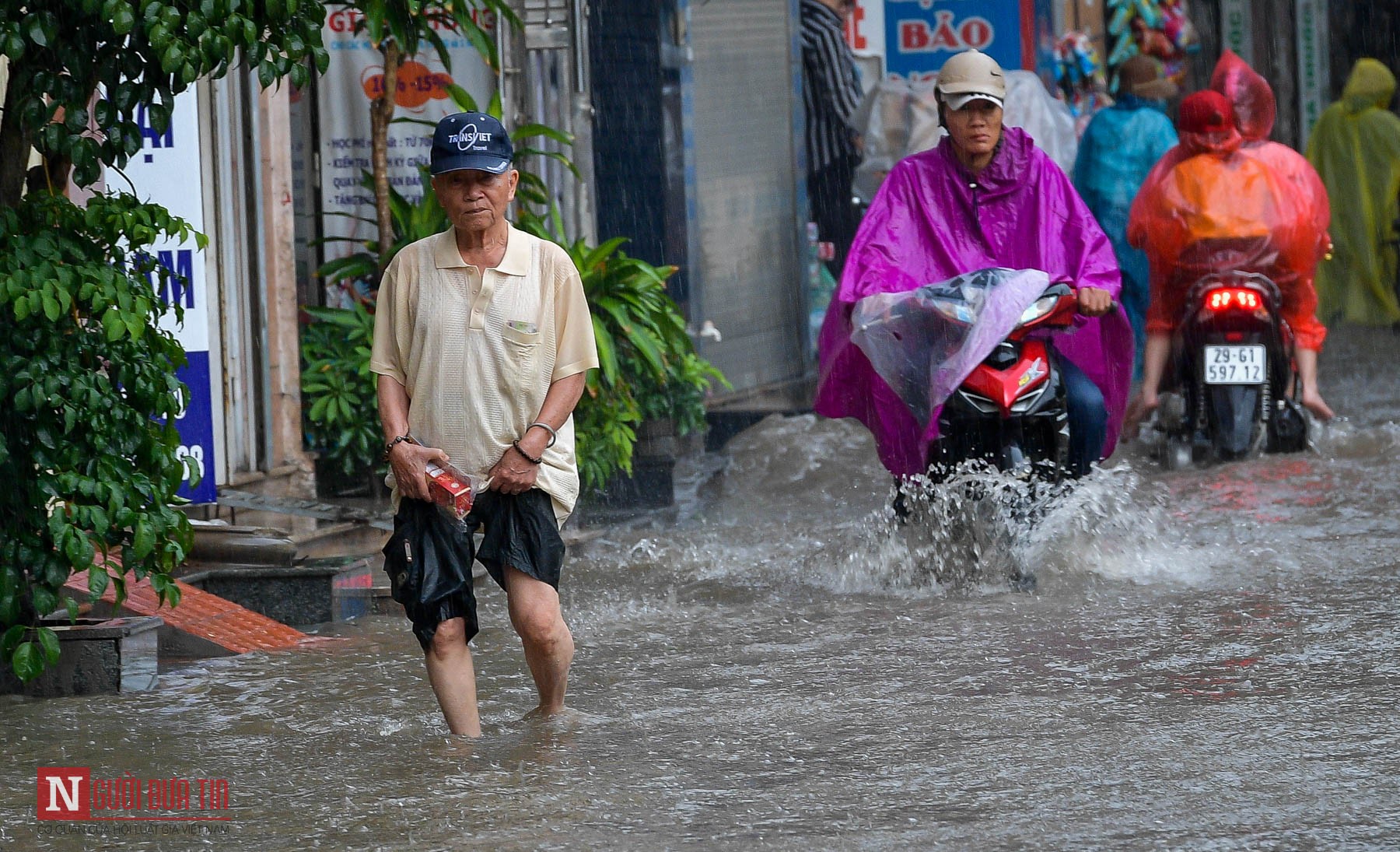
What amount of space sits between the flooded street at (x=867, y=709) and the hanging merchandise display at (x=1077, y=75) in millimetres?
10168

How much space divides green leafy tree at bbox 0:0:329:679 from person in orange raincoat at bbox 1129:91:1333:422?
18.3ft

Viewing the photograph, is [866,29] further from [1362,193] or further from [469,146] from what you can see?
[469,146]

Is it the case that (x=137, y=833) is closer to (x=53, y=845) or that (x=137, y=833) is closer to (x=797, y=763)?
(x=53, y=845)

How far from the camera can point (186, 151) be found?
6828 mm

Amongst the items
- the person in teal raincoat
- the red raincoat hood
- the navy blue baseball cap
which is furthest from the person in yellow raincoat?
the navy blue baseball cap

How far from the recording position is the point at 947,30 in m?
15.4

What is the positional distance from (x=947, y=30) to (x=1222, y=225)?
6281 mm

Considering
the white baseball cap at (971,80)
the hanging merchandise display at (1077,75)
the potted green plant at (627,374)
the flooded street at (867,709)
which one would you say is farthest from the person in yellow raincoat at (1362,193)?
the white baseball cap at (971,80)

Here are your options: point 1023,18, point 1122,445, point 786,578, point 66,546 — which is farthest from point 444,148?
point 1023,18

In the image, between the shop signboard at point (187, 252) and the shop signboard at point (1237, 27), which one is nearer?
the shop signboard at point (187, 252)

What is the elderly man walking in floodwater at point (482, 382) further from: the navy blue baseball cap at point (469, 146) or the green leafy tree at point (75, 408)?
the green leafy tree at point (75, 408)

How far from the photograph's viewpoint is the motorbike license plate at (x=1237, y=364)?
944 centimetres

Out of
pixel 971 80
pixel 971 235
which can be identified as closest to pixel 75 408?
pixel 971 80

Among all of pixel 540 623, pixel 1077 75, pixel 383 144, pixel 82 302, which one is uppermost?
pixel 1077 75
